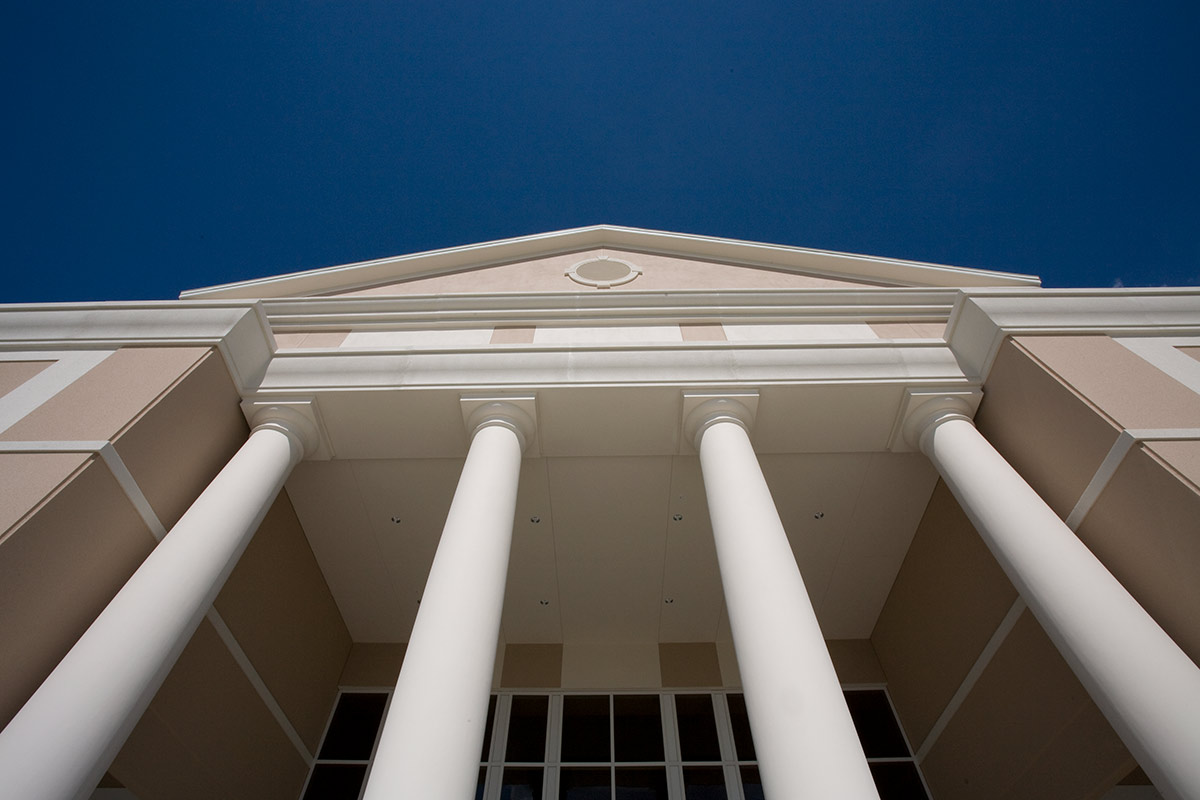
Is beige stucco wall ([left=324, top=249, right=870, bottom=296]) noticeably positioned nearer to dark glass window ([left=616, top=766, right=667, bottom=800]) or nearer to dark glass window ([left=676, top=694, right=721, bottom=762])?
dark glass window ([left=676, top=694, right=721, bottom=762])

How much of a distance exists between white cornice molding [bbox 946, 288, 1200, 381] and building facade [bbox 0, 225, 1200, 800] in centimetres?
5

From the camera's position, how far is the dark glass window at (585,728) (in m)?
11.0

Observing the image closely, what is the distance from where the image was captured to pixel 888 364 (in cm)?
942

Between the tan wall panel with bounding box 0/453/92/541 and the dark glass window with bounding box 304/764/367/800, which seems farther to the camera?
the dark glass window with bounding box 304/764/367/800

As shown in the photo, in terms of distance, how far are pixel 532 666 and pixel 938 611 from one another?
686cm

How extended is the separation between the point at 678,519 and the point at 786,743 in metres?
5.99

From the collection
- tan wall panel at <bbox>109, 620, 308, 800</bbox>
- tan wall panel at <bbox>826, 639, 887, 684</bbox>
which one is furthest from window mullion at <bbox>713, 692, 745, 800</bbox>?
tan wall panel at <bbox>109, 620, 308, 800</bbox>

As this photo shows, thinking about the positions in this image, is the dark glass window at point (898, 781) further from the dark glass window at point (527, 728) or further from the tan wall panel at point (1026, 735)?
the dark glass window at point (527, 728)

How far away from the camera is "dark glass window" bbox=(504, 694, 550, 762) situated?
1100cm

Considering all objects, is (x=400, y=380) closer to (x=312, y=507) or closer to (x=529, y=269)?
(x=312, y=507)

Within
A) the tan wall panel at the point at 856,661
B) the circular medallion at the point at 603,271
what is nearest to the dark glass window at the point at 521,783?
the tan wall panel at the point at 856,661

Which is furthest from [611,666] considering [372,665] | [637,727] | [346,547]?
[346,547]

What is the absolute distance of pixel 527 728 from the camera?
1140 cm

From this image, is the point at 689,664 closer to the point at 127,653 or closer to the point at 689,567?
the point at 689,567
